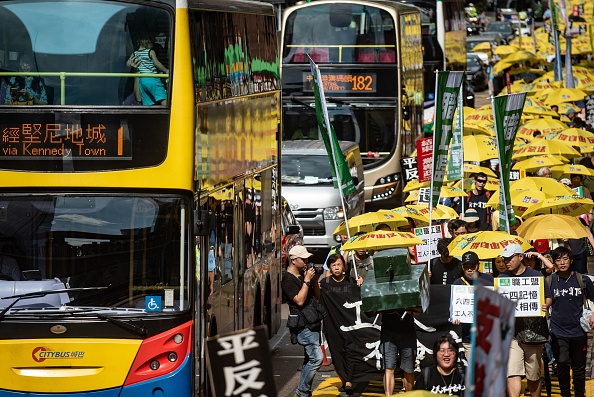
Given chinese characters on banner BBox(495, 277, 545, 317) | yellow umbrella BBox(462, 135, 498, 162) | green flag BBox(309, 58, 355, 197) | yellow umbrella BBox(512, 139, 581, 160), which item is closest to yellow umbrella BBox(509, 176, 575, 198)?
green flag BBox(309, 58, 355, 197)

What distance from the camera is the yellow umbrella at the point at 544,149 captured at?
24453 mm

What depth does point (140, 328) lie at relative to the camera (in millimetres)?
11055

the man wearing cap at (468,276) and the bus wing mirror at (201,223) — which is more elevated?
the bus wing mirror at (201,223)

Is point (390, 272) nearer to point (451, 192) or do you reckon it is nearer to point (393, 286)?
point (393, 286)

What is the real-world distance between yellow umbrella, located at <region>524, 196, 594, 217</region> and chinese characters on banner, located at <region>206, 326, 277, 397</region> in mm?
10408

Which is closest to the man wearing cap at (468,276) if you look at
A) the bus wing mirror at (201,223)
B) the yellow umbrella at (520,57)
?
the bus wing mirror at (201,223)

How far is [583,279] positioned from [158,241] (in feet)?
14.2

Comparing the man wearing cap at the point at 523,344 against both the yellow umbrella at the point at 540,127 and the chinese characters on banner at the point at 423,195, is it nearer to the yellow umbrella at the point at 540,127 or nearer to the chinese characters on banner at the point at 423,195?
the chinese characters on banner at the point at 423,195

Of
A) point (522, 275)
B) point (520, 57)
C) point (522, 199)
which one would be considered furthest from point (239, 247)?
point (520, 57)

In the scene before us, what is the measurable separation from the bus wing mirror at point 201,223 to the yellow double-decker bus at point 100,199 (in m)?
0.01

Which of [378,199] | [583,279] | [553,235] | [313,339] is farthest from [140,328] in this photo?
[378,199]

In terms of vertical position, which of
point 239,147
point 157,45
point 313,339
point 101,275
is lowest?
point 313,339

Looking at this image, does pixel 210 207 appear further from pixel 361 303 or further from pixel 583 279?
pixel 583 279

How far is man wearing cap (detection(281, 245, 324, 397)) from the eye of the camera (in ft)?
44.0
